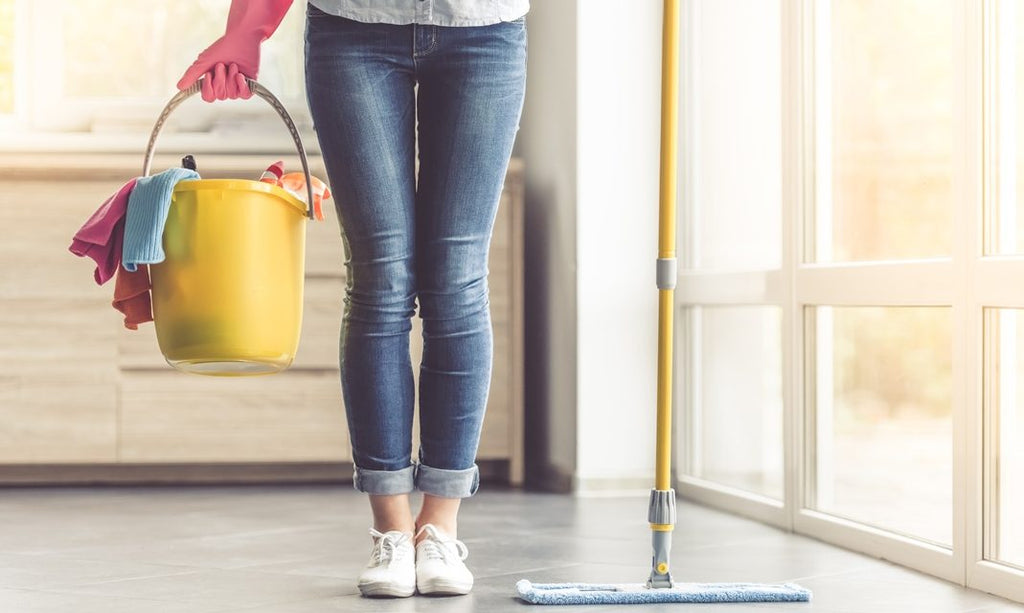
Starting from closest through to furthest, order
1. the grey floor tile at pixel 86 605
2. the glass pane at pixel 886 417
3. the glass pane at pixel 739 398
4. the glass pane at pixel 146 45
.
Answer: the grey floor tile at pixel 86 605
the glass pane at pixel 886 417
the glass pane at pixel 739 398
the glass pane at pixel 146 45

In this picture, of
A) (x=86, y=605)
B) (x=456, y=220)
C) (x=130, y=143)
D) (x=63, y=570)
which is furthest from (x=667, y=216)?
(x=130, y=143)

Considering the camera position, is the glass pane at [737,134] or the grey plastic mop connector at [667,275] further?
the glass pane at [737,134]

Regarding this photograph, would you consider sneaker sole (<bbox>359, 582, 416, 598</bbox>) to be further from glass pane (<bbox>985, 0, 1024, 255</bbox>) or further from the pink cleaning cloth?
glass pane (<bbox>985, 0, 1024, 255</bbox>)

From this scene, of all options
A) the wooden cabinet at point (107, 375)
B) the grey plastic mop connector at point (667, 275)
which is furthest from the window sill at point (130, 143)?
the grey plastic mop connector at point (667, 275)

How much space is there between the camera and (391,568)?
1.70 metres

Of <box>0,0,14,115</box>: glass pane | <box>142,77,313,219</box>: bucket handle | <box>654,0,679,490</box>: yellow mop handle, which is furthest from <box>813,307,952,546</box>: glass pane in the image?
<box>0,0,14,115</box>: glass pane

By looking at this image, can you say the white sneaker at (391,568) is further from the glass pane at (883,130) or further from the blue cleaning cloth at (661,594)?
the glass pane at (883,130)

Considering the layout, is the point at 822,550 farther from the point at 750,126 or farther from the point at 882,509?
the point at 750,126

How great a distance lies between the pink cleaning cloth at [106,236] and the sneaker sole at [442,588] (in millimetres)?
597

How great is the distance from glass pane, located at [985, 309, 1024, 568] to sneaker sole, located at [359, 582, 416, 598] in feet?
2.72

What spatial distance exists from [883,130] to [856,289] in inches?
10.8

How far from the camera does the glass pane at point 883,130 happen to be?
1.96 meters

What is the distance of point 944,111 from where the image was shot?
76.2 inches

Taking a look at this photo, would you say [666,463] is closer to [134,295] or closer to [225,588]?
[225,588]
